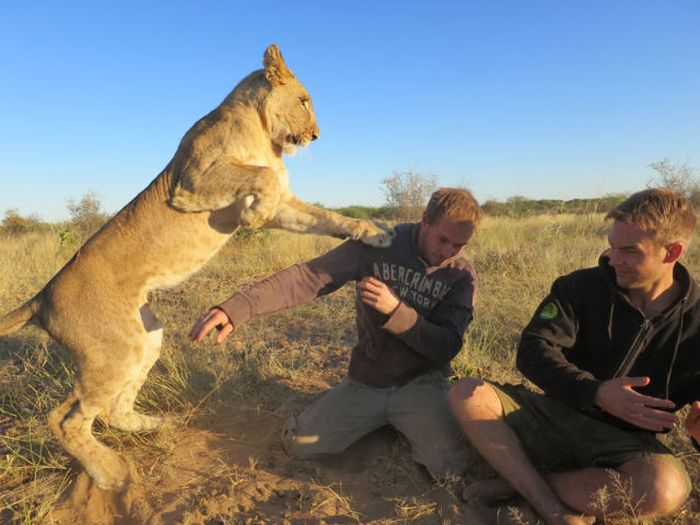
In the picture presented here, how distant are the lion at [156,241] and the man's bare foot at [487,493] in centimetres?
159

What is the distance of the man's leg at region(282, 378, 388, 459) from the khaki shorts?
2.87ft

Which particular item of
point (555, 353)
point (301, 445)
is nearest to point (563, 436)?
point (555, 353)

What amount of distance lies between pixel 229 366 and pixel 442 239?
2.24 m

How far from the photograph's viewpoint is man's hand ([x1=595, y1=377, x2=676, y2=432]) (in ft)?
7.57

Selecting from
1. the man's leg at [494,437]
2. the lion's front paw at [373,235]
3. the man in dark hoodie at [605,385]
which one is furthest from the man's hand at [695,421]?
the lion's front paw at [373,235]

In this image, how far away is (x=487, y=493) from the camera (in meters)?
2.92

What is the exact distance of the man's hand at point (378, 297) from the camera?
9.77 ft

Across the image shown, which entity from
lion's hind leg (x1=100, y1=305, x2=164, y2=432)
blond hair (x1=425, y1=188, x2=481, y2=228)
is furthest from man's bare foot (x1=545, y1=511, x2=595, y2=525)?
lion's hind leg (x1=100, y1=305, x2=164, y2=432)

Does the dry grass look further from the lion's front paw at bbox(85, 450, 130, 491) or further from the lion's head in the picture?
the lion's head

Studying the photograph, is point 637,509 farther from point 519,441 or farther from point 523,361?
point 523,361

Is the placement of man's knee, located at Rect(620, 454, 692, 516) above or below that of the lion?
below

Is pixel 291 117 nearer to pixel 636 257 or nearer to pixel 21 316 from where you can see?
pixel 21 316

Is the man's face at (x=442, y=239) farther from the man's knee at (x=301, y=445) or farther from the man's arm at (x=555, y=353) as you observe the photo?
the man's knee at (x=301, y=445)

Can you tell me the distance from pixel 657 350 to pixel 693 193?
14088 millimetres
